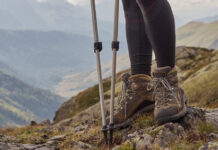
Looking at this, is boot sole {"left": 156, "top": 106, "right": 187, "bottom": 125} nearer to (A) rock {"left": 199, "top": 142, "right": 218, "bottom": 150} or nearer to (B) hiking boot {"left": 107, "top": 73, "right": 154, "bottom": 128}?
(B) hiking boot {"left": 107, "top": 73, "right": 154, "bottom": 128}

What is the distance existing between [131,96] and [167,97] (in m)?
0.78

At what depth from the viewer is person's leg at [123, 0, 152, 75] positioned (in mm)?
4547

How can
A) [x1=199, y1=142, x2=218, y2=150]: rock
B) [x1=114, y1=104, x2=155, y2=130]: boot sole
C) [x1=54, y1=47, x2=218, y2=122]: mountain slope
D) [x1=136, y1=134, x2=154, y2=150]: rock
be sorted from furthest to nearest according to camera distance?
1. [x1=54, y1=47, x2=218, y2=122]: mountain slope
2. [x1=114, y1=104, x2=155, y2=130]: boot sole
3. [x1=136, y1=134, x2=154, y2=150]: rock
4. [x1=199, y1=142, x2=218, y2=150]: rock

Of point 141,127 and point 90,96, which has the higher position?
point 90,96

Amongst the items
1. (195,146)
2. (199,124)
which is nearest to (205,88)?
(199,124)

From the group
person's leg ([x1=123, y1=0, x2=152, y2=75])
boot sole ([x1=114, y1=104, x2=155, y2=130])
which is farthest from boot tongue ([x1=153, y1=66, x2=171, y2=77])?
boot sole ([x1=114, y1=104, x2=155, y2=130])

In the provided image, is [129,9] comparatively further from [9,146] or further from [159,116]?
[9,146]

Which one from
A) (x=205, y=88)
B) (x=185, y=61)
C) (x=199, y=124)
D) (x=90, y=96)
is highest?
(x=185, y=61)

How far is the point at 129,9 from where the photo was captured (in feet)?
15.3

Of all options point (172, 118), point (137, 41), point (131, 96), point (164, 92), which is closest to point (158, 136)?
point (172, 118)

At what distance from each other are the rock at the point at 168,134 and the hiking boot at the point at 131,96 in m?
0.99

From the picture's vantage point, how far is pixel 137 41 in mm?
4570

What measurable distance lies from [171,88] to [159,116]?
49 centimetres

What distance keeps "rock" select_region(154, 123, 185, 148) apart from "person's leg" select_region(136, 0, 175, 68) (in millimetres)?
1070
